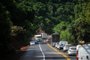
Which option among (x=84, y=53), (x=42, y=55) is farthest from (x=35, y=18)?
(x=84, y=53)

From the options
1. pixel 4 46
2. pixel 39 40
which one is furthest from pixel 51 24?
pixel 4 46

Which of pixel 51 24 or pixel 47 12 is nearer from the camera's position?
pixel 47 12

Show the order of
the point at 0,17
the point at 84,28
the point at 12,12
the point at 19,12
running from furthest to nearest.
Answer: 1. the point at 84,28
2. the point at 19,12
3. the point at 12,12
4. the point at 0,17

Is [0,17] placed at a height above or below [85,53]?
above

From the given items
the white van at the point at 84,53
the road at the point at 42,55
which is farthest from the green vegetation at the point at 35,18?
the white van at the point at 84,53

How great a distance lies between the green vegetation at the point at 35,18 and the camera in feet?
127

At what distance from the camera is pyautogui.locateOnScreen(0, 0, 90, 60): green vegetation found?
38656 millimetres

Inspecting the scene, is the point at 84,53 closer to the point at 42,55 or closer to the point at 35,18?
the point at 42,55

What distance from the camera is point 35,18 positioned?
355 feet

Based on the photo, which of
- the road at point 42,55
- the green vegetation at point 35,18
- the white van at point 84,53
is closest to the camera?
the white van at point 84,53

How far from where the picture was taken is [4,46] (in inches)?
1547

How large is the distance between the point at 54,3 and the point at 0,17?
338ft

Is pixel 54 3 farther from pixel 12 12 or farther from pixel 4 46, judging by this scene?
pixel 4 46

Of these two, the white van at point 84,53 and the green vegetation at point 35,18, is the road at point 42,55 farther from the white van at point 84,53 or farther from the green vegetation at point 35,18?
the white van at point 84,53
